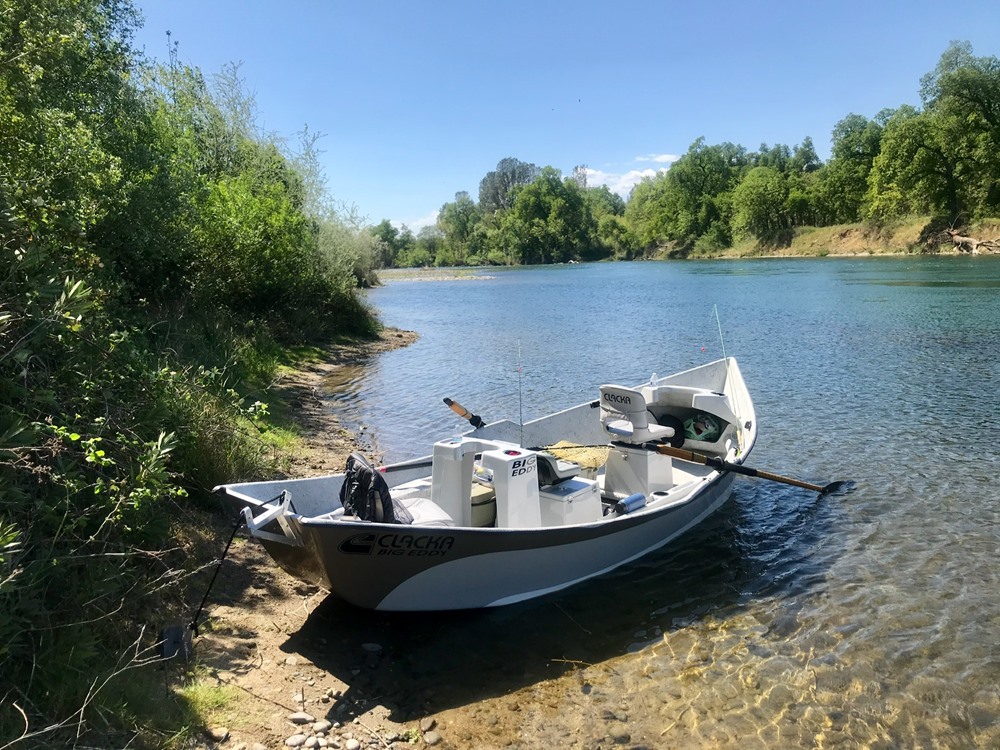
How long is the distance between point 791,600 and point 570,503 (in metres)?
2.38

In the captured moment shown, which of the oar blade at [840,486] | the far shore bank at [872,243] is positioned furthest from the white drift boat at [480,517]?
the far shore bank at [872,243]

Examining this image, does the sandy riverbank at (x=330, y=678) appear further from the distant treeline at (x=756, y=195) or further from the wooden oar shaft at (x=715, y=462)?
the distant treeline at (x=756, y=195)

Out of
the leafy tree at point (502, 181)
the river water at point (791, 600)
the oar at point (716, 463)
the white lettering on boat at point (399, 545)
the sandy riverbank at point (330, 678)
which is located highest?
the leafy tree at point (502, 181)

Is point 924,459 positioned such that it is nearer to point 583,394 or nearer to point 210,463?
point 583,394

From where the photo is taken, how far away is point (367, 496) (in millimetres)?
5840

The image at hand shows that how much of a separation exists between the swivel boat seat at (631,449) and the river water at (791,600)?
0.87 m

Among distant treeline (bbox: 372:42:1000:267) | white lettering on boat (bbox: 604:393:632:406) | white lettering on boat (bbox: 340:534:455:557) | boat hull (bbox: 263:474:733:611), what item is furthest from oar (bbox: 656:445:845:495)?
distant treeline (bbox: 372:42:1000:267)

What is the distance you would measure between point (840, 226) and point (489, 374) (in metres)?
73.0

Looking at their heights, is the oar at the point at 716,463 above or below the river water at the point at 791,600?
above

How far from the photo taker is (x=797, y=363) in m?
18.9

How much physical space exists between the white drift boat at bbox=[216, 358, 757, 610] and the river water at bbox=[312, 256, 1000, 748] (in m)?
0.35

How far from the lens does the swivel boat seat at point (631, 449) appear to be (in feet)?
27.3

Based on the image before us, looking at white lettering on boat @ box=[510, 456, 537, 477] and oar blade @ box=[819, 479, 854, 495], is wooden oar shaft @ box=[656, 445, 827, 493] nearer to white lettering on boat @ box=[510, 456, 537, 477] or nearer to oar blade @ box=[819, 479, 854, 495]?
oar blade @ box=[819, 479, 854, 495]

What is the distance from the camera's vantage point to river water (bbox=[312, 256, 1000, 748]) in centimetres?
514
